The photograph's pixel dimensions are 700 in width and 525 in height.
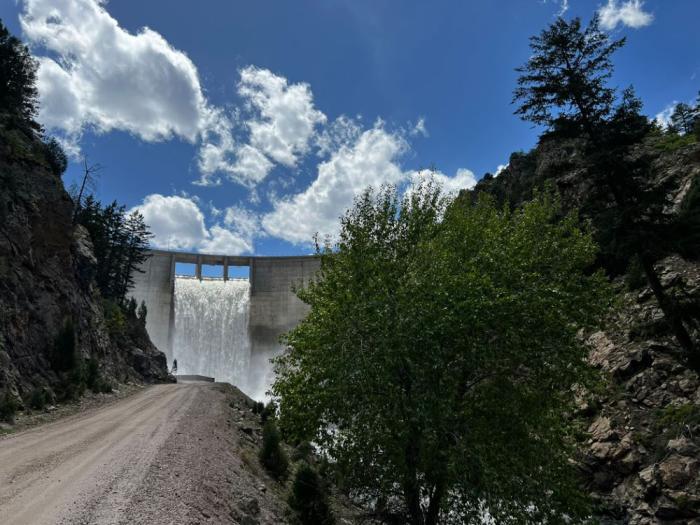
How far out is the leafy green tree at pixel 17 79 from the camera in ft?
123

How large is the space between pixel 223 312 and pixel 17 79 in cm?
4281

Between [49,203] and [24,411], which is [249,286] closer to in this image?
[49,203]

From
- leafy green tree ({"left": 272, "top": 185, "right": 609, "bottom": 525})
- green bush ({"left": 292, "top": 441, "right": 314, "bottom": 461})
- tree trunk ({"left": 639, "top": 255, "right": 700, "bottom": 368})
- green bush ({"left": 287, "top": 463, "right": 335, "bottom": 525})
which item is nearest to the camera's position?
leafy green tree ({"left": 272, "top": 185, "right": 609, "bottom": 525})

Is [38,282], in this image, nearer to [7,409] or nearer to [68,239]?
[68,239]

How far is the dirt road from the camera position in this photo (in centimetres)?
865

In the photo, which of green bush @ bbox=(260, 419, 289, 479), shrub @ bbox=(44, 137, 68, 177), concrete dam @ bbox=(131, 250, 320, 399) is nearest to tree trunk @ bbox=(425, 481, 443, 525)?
green bush @ bbox=(260, 419, 289, 479)

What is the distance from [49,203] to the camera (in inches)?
1228

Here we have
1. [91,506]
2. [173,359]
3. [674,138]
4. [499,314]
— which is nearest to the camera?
[91,506]

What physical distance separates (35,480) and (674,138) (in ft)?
153

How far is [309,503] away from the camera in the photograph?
14.7 metres

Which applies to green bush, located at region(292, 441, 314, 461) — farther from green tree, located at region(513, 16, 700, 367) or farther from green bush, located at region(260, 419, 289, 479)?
green tree, located at region(513, 16, 700, 367)

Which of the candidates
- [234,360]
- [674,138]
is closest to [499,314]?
[674,138]

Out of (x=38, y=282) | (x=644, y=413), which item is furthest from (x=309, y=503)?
(x=38, y=282)

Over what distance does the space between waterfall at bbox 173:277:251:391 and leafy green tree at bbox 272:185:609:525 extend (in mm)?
63050
